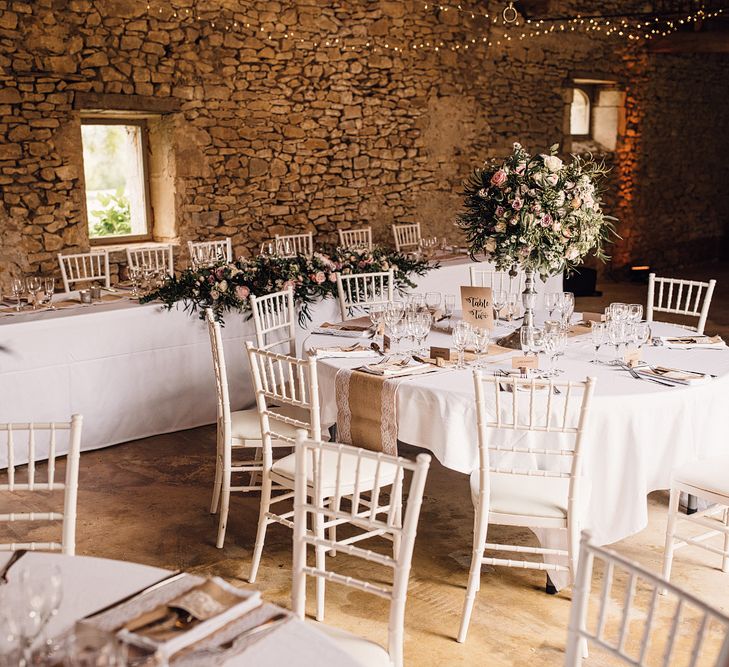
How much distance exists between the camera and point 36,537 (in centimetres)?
394

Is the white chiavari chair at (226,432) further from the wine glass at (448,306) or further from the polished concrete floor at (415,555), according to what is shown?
the wine glass at (448,306)

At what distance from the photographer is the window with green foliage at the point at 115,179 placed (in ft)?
26.7

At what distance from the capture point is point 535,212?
12.1 ft

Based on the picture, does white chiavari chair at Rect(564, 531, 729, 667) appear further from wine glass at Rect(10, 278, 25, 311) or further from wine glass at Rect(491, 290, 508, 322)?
wine glass at Rect(10, 278, 25, 311)

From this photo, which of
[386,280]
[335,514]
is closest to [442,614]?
[335,514]

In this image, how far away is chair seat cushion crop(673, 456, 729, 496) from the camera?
314cm

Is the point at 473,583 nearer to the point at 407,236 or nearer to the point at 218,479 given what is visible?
the point at 218,479

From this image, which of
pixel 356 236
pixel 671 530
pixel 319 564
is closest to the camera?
pixel 319 564

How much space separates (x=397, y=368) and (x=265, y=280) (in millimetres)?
2081

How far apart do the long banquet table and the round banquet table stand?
218 cm

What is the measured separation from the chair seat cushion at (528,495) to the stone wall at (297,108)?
223 inches

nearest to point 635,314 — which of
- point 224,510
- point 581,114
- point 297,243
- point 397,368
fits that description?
point 397,368

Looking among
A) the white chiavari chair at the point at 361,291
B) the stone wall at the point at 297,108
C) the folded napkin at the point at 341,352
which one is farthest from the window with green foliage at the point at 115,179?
the folded napkin at the point at 341,352

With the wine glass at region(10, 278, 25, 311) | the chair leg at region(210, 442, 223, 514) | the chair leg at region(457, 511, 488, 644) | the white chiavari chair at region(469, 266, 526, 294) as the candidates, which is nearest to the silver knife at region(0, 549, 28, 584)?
the chair leg at region(457, 511, 488, 644)
